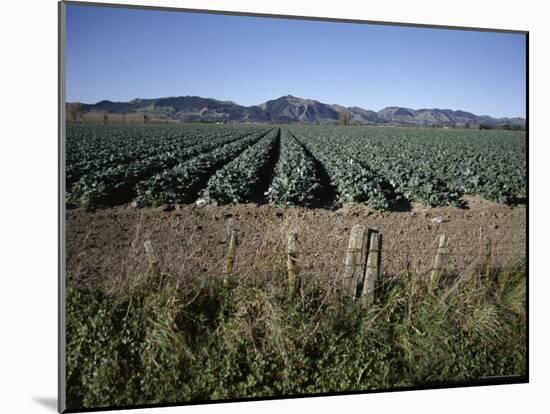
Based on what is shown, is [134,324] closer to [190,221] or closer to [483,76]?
[190,221]

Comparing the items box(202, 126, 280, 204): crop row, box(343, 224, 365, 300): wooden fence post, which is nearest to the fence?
box(343, 224, 365, 300): wooden fence post

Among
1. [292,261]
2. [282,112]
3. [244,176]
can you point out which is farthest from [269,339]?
[282,112]

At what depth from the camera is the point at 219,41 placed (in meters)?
5.88

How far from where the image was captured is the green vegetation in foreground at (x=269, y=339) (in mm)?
5469

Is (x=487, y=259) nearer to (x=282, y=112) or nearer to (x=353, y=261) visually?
(x=353, y=261)

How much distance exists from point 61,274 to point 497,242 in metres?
4.00

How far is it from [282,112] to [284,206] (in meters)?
0.84

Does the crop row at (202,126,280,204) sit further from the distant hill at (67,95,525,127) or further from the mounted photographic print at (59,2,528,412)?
the distant hill at (67,95,525,127)

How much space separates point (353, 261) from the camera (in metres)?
6.10

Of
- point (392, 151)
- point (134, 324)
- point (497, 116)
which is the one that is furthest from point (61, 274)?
point (497, 116)

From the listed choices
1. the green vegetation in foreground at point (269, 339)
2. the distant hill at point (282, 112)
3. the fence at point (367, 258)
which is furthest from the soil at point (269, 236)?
the distant hill at point (282, 112)

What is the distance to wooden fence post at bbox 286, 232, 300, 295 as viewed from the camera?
5898 mm

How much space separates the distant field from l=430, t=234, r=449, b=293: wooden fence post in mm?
382

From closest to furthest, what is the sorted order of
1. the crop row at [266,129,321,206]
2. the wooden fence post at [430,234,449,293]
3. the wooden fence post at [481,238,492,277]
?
the crop row at [266,129,321,206], the wooden fence post at [430,234,449,293], the wooden fence post at [481,238,492,277]
